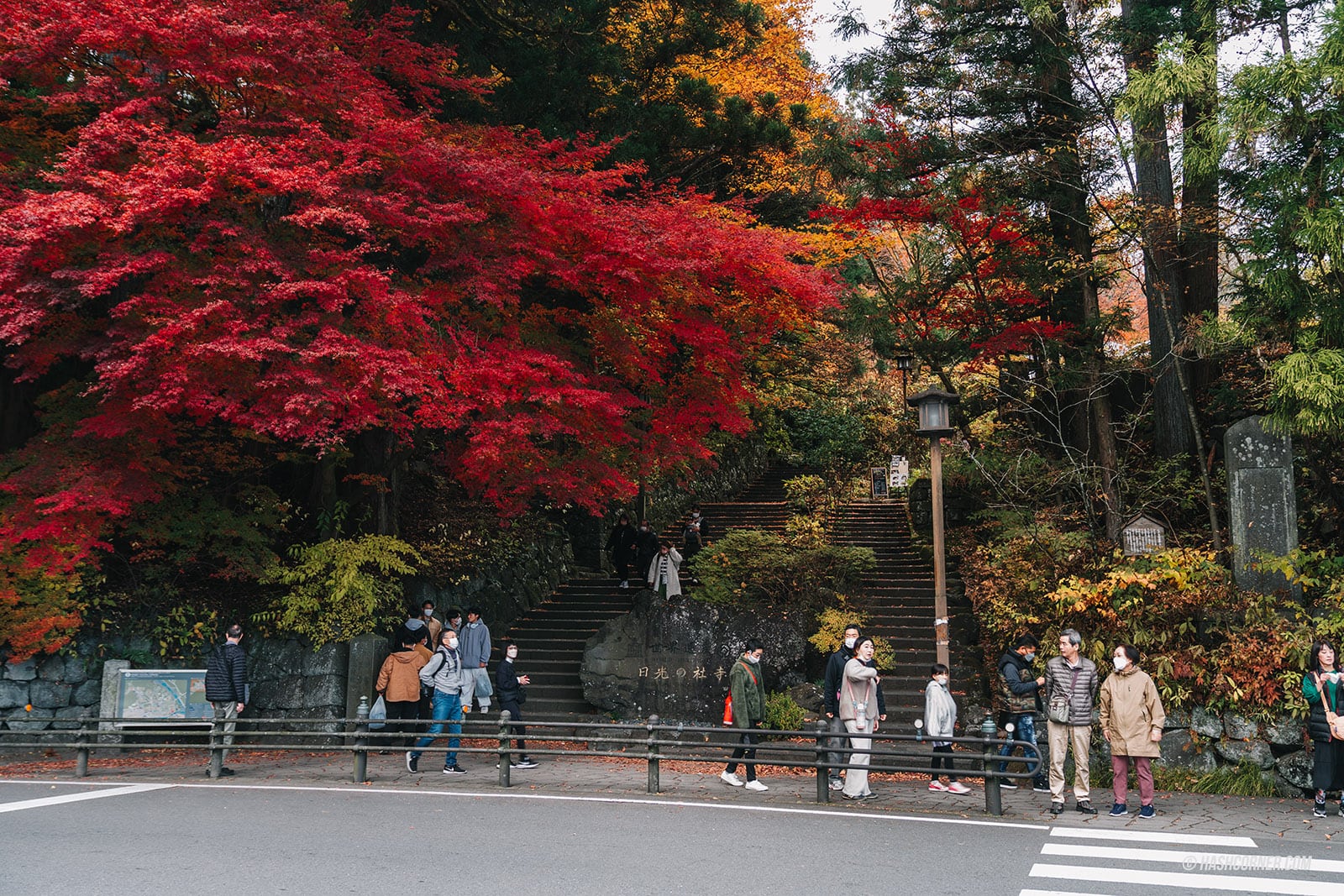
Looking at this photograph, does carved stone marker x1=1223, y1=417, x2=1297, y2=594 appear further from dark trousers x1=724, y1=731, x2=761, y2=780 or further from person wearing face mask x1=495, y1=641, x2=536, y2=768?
person wearing face mask x1=495, y1=641, x2=536, y2=768

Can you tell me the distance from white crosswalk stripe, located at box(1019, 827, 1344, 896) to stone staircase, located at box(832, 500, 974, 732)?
5.09 metres

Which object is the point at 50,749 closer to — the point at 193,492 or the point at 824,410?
the point at 193,492

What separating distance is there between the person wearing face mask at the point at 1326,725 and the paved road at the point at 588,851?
1448mm

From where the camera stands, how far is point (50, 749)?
13.3 meters

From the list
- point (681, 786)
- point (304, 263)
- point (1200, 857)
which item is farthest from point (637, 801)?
point (304, 263)

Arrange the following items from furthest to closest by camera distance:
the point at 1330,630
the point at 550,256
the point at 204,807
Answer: the point at 550,256, the point at 1330,630, the point at 204,807

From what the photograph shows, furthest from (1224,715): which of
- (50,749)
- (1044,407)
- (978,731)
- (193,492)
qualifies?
(50,749)

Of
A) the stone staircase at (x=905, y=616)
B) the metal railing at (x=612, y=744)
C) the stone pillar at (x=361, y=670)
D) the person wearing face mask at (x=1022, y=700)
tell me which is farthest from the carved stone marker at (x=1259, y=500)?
the stone pillar at (x=361, y=670)

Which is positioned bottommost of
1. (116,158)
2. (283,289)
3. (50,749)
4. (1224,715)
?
(50,749)

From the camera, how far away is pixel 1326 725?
30.3 ft

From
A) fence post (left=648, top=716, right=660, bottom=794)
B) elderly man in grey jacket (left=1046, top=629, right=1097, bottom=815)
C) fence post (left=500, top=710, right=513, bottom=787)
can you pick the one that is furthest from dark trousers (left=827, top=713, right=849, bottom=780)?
fence post (left=500, top=710, right=513, bottom=787)

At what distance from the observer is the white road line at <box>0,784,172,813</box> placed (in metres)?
9.40

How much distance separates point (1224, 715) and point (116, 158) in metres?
14.9

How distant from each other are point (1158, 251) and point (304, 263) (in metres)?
13.4
